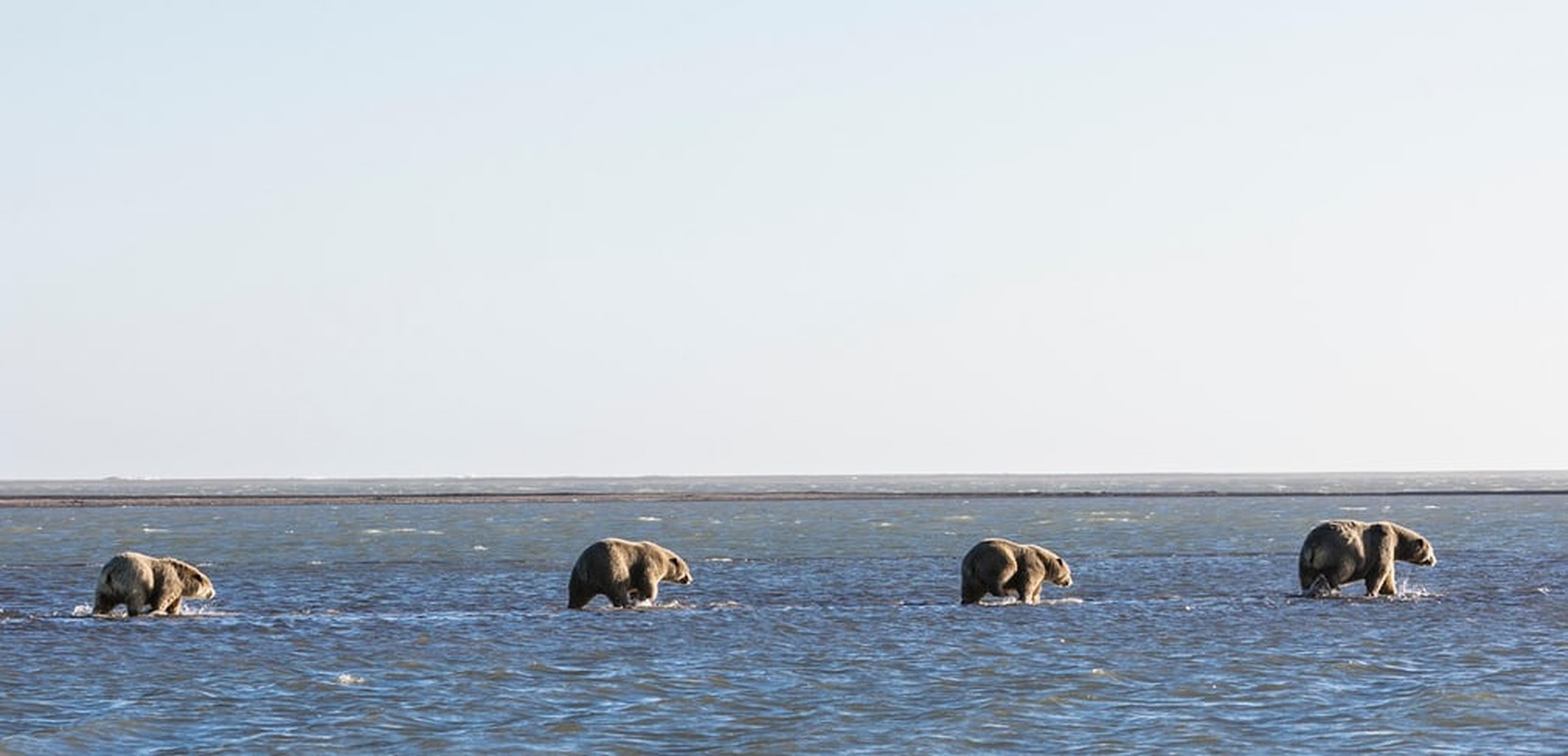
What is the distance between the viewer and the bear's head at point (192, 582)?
4353 cm

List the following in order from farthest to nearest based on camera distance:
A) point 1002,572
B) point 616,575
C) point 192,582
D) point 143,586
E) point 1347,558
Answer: point 1347,558 < point 1002,572 < point 616,575 < point 192,582 < point 143,586

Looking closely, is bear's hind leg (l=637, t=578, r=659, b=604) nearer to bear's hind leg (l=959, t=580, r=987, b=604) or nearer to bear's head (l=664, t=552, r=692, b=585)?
bear's head (l=664, t=552, r=692, b=585)

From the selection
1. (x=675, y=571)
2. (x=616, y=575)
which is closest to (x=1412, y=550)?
(x=675, y=571)

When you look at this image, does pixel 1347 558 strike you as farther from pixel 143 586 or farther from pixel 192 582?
pixel 143 586

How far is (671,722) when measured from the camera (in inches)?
1080

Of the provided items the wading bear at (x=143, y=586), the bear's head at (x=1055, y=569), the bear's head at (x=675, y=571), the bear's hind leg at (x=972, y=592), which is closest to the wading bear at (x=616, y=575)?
the bear's head at (x=675, y=571)

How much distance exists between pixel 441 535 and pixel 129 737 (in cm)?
6689

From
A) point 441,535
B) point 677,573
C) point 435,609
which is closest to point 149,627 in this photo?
point 435,609

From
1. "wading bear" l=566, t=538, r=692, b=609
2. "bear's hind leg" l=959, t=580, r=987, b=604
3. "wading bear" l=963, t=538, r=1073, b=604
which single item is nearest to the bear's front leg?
"wading bear" l=963, t=538, r=1073, b=604

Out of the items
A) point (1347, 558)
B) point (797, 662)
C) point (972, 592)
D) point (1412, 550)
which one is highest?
point (1412, 550)

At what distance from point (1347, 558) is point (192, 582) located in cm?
2555

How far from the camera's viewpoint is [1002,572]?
1774 inches

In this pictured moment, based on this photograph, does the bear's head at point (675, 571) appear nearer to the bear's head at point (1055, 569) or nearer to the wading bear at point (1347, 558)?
the bear's head at point (1055, 569)

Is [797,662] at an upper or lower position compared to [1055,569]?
lower
